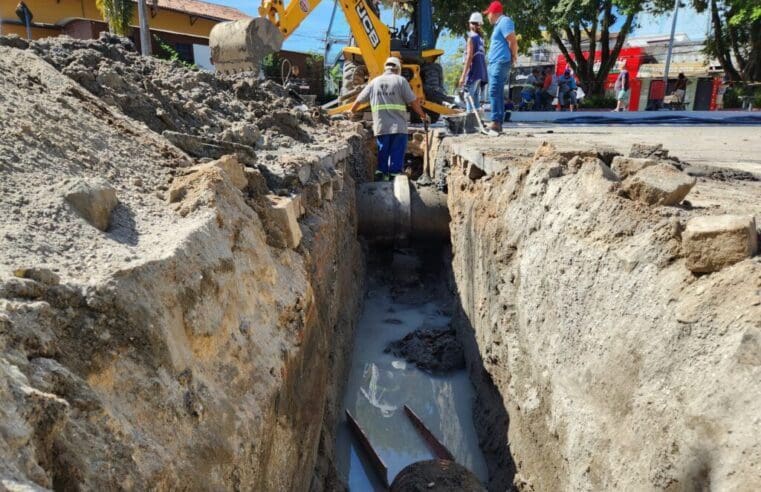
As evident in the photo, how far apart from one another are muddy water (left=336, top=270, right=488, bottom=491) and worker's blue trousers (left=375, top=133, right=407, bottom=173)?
255 cm

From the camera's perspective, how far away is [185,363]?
1.69 meters

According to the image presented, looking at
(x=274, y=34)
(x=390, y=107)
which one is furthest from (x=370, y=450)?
(x=274, y=34)

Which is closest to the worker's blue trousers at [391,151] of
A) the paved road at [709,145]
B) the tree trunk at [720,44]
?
the paved road at [709,145]

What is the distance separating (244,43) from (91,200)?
21.3 feet

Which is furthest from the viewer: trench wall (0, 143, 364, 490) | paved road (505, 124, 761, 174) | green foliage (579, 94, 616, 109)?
green foliage (579, 94, 616, 109)

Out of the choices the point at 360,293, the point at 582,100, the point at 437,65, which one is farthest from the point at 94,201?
the point at 582,100

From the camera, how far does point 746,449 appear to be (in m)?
1.49

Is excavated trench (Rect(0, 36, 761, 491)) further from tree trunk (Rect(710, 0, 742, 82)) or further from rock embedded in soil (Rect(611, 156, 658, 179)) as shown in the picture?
tree trunk (Rect(710, 0, 742, 82))

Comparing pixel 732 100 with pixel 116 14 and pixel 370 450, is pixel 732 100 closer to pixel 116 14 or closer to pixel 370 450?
pixel 370 450

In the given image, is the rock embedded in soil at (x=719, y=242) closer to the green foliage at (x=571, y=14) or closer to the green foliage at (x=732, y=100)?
the green foliage at (x=571, y=14)

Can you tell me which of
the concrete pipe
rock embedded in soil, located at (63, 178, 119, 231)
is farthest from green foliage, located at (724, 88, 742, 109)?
rock embedded in soil, located at (63, 178, 119, 231)

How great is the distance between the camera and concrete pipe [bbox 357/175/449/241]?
631 centimetres

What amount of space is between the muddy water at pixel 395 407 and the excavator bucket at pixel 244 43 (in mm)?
4524

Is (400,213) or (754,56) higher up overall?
(754,56)
